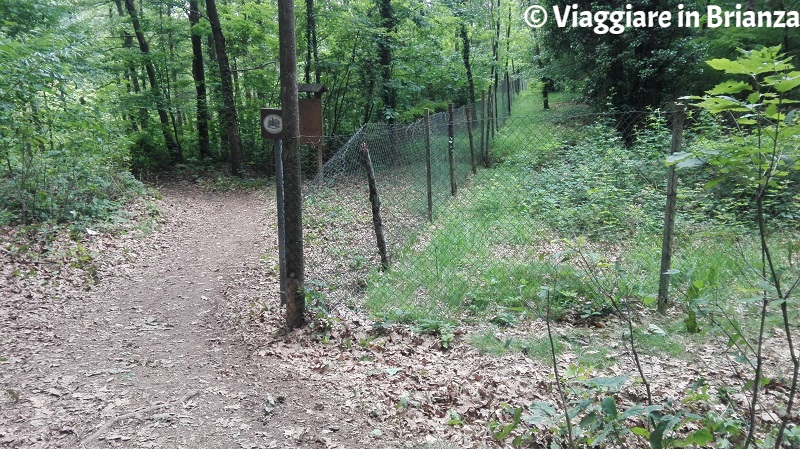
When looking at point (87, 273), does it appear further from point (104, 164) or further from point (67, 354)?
point (104, 164)

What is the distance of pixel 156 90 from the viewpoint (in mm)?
15461

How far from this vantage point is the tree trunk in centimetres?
1559

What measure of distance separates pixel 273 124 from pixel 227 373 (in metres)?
2.35

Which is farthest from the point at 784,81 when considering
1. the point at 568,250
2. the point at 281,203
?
the point at 281,203

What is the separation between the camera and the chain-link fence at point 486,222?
5160 millimetres

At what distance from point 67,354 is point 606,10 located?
43.1 feet

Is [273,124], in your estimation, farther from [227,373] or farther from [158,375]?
[158,375]

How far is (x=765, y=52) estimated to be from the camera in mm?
1742

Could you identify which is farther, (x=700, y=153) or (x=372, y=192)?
(x=372, y=192)

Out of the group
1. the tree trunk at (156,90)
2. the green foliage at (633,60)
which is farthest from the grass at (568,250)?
the tree trunk at (156,90)

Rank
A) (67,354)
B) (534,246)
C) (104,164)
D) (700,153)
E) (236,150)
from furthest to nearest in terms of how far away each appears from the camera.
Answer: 1. (236,150)
2. (104,164)
3. (534,246)
4. (67,354)
5. (700,153)

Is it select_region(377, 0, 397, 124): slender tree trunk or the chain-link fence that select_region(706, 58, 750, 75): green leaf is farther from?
select_region(377, 0, 397, 124): slender tree trunk

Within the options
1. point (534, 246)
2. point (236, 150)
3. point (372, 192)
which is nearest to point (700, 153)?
point (372, 192)

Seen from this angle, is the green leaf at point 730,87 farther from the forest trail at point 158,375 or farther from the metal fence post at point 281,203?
the metal fence post at point 281,203
